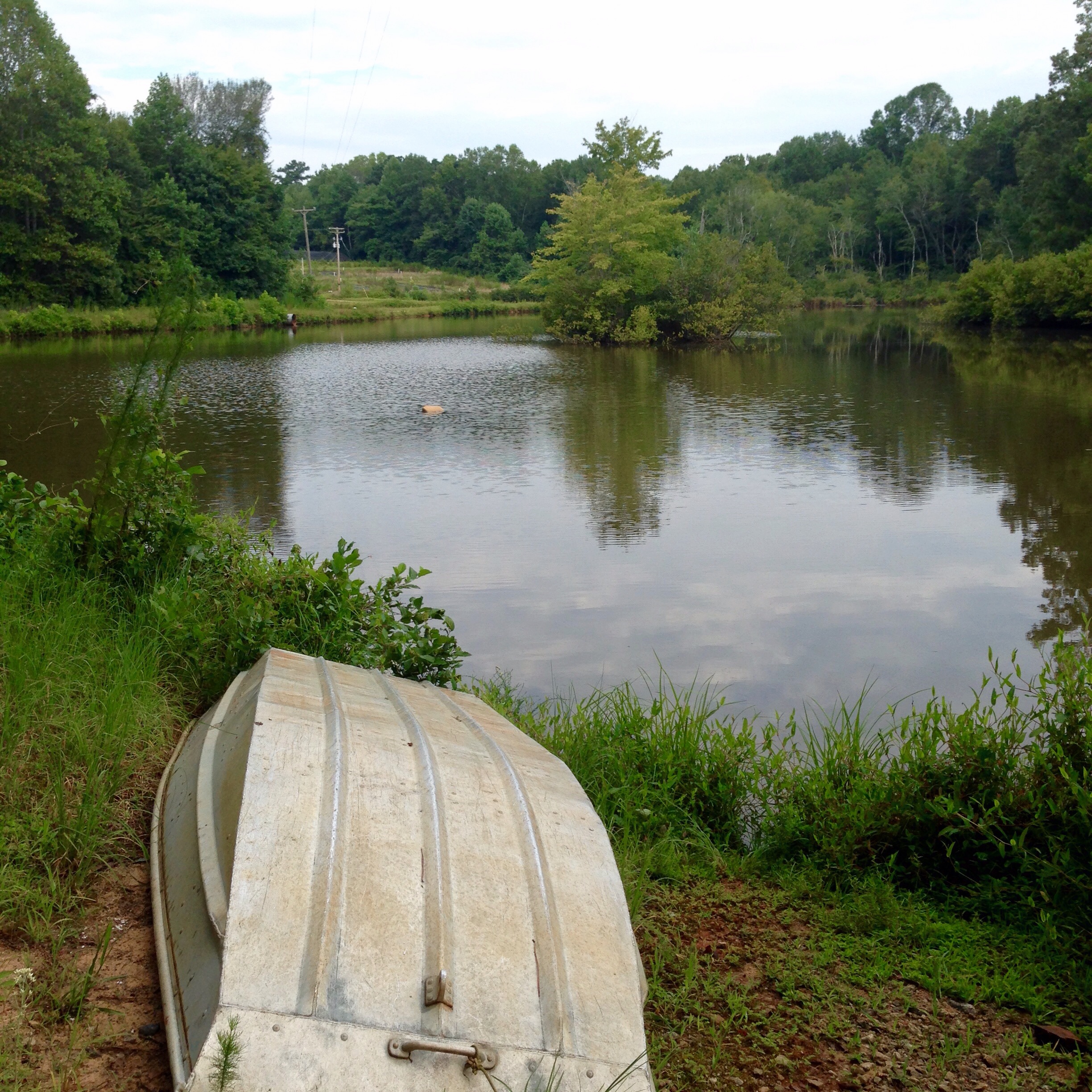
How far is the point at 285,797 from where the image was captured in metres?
2.61

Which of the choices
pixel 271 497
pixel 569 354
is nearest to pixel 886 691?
pixel 271 497

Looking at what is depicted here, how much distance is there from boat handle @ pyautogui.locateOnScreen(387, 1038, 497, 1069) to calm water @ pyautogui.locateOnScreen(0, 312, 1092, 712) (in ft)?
11.5

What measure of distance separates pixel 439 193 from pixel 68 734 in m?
84.4

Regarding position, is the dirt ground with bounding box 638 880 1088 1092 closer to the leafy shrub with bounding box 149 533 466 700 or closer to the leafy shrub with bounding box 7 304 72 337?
the leafy shrub with bounding box 149 533 466 700

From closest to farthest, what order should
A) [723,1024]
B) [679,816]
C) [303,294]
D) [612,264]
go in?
1. [723,1024]
2. [679,816]
3. [612,264]
4. [303,294]

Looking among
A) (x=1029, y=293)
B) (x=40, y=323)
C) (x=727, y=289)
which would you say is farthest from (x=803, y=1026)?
(x=1029, y=293)

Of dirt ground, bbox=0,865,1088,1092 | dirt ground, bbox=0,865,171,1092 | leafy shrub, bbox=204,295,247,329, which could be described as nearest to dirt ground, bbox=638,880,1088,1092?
dirt ground, bbox=0,865,1088,1092

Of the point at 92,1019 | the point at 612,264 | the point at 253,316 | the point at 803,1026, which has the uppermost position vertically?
the point at 612,264

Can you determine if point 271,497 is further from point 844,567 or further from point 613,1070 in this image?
point 613,1070

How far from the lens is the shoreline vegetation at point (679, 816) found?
2506mm

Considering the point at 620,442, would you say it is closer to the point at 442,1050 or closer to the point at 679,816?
the point at 679,816

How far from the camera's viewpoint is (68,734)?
3150 mm

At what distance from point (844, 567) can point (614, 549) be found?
1.88 meters

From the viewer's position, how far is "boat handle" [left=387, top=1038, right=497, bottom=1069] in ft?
6.24
